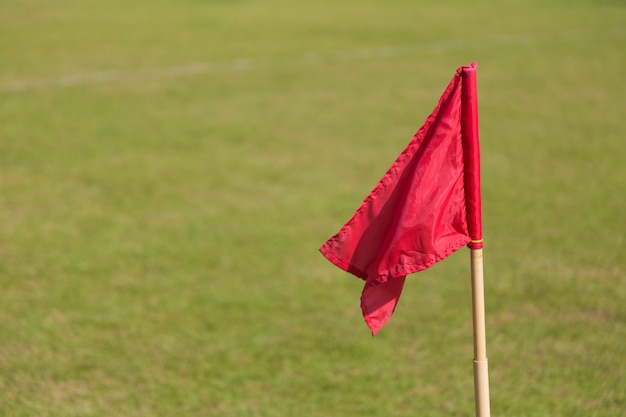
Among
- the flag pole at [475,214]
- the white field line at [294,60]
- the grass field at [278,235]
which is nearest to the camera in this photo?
the flag pole at [475,214]

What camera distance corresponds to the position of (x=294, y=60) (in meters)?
12.5

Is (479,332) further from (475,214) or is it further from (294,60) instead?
(294,60)

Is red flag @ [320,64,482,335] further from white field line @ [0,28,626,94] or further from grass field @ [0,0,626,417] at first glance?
white field line @ [0,28,626,94]

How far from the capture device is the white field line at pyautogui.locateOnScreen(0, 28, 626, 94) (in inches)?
430

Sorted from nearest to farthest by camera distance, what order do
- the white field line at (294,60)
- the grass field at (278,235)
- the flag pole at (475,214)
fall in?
the flag pole at (475,214) → the grass field at (278,235) → the white field line at (294,60)

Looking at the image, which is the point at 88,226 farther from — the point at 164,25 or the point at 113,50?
the point at 164,25

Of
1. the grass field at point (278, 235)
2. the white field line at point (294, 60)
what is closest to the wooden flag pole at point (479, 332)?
the grass field at point (278, 235)

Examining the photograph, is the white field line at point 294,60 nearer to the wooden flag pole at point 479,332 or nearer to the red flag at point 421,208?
the red flag at point 421,208

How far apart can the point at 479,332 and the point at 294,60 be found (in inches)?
396

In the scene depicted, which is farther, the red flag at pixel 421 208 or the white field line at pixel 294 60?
the white field line at pixel 294 60

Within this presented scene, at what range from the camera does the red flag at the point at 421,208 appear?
2.69 metres

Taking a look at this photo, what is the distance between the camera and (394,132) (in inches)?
343

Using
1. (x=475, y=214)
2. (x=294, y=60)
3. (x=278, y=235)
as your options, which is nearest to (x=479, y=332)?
(x=475, y=214)

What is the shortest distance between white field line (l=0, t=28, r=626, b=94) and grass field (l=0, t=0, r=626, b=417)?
0.07 meters
